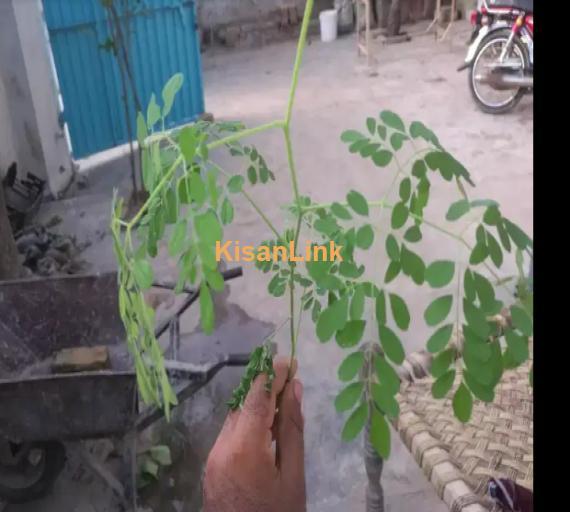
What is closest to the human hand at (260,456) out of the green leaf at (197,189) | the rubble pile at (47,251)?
the green leaf at (197,189)

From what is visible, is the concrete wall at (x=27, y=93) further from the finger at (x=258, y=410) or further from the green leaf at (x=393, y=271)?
the green leaf at (x=393, y=271)

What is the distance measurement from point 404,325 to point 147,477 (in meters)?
1.68

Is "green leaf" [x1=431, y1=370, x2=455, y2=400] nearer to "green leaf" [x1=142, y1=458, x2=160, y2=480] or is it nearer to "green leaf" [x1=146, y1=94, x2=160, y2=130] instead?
"green leaf" [x1=146, y1=94, x2=160, y2=130]

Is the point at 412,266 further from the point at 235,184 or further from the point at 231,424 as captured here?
the point at 231,424

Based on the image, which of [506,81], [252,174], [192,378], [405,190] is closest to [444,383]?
[405,190]

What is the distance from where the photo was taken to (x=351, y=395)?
34.4 inches

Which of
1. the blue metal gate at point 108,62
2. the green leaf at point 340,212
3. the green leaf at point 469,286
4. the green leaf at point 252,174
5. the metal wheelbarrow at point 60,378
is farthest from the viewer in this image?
the blue metal gate at point 108,62

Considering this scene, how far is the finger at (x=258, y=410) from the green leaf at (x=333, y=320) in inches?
14.5

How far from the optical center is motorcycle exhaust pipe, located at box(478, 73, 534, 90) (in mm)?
4965

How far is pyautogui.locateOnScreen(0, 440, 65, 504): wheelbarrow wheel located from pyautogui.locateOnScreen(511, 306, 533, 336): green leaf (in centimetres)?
174

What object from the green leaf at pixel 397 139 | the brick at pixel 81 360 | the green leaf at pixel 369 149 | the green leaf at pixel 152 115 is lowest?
the brick at pixel 81 360

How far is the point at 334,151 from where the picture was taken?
4.85 metres

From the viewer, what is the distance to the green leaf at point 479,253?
2.58ft
